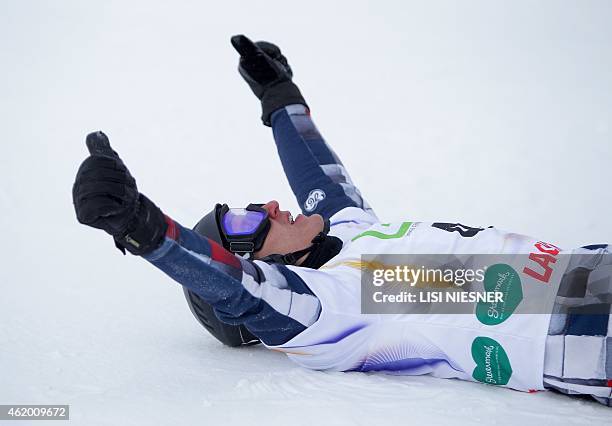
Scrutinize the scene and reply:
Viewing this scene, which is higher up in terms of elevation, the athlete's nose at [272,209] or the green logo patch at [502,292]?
the athlete's nose at [272,209]

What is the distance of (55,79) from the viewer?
3.94m

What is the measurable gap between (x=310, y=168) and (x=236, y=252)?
66 cm

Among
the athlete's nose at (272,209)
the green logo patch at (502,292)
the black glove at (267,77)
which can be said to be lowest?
the green logo patch at (502,292)

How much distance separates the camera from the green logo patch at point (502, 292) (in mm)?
1417

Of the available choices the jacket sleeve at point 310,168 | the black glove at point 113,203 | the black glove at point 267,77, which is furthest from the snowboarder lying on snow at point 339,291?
the black glove at point 267,77

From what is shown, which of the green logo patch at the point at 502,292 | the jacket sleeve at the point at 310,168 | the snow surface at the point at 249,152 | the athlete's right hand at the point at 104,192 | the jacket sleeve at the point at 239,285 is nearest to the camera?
the athlete's right hand at the point at 104,192

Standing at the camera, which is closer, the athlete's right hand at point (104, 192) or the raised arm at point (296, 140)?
the athlete's right hand at point (104, 192)

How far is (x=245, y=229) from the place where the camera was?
1.62m

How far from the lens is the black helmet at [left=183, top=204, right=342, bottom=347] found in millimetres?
1620

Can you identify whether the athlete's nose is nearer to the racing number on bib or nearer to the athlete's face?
the athlete's face

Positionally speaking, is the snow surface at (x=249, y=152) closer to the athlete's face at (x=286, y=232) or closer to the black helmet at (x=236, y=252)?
the black helmet at (x=236, y=252)

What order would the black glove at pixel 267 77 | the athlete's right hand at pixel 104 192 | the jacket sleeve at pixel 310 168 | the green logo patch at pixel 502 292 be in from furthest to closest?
the black glove at pixel 267 77, the jacket sleeve at pixel 310 168, the green logo patch at pixel 502 292, the athlete's right hand at pixel 104 192

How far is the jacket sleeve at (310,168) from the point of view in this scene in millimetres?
2086

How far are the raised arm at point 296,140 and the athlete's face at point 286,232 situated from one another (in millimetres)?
323
